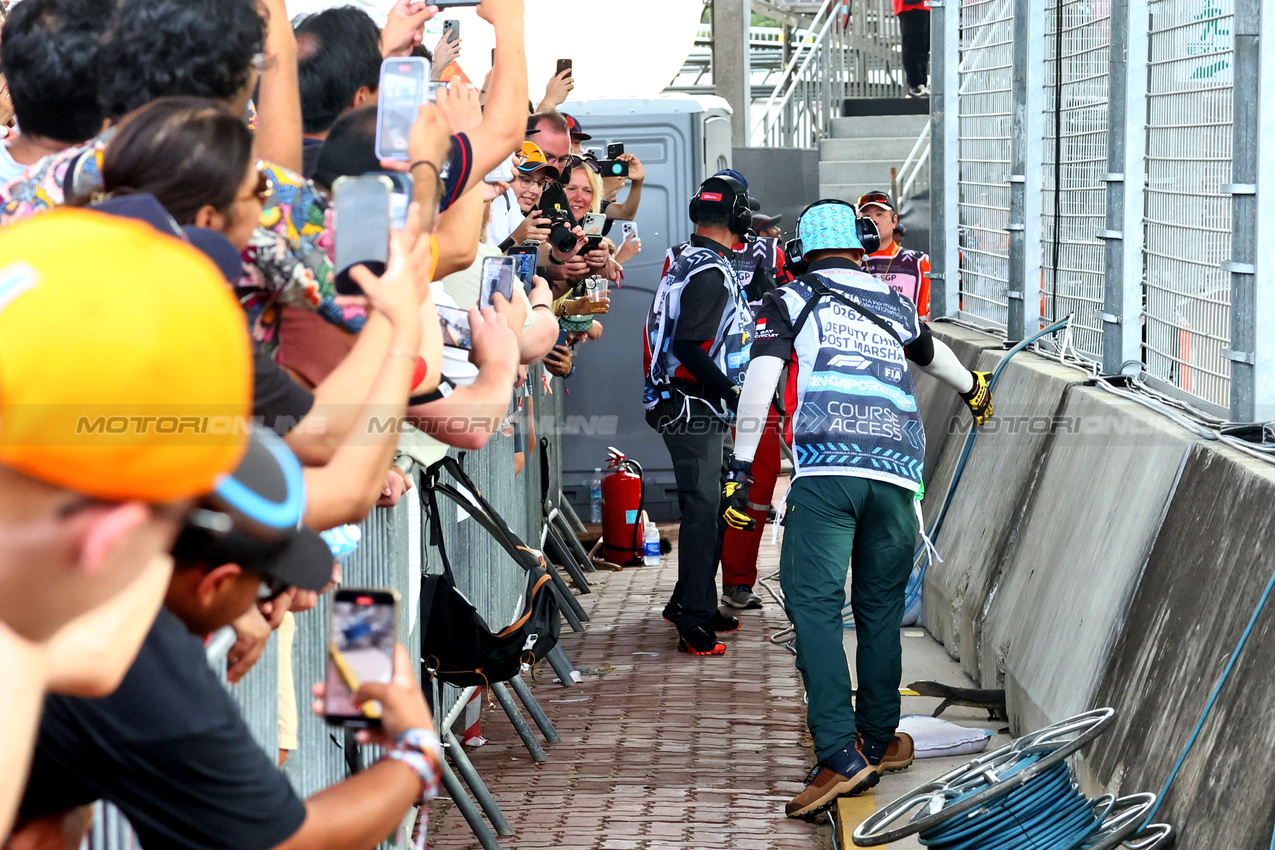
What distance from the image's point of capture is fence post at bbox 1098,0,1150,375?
240 inches

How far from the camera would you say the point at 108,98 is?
2.93 m

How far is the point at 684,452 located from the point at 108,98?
222 inches

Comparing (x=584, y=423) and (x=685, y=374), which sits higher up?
(x=685, y=374)

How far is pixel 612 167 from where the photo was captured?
A: 9344 mm

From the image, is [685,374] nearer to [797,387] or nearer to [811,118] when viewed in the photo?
[797,387]

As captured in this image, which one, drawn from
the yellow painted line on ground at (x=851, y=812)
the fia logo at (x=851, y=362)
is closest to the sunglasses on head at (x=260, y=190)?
the fia logo at (x=851, y=362)

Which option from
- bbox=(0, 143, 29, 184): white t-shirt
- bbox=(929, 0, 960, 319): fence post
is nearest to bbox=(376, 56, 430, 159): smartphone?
bbox=(0, 143, 29, 184): white t-shirt

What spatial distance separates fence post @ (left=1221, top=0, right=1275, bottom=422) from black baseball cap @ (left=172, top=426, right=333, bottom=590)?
380 cm

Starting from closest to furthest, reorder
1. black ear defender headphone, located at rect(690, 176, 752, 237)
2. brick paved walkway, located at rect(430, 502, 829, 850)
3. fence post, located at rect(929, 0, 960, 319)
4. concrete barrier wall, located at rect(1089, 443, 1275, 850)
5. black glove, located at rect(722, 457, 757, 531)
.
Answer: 1. concrete barrier wall, located at rect(1089, 443, 1275, 850)
2. brick paved walkway, located at rect(430, 502, 829, 850)
3. black glove, located at rect(722, 457, 757, 531)
4. black ear defender headphone, located at rect(690, 176, 752, 237)
5. fence post, located at rect(929, 0, 960, 319)

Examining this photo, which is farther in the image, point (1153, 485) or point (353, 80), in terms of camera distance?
point (1153, 485)

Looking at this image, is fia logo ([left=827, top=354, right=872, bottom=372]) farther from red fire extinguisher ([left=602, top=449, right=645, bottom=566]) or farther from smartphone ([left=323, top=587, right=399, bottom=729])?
red fire extinguisher ([left=602, top=449, right=645, bottom=566])

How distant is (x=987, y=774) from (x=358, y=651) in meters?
3.08

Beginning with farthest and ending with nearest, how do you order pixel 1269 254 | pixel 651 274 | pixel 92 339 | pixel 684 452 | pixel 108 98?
pixel 651 274, pixel 684 452, pixel 1269 254, pixel 108 98, pixel 92 339

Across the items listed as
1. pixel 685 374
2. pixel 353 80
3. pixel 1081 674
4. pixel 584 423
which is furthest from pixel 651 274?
pixel 353 80
